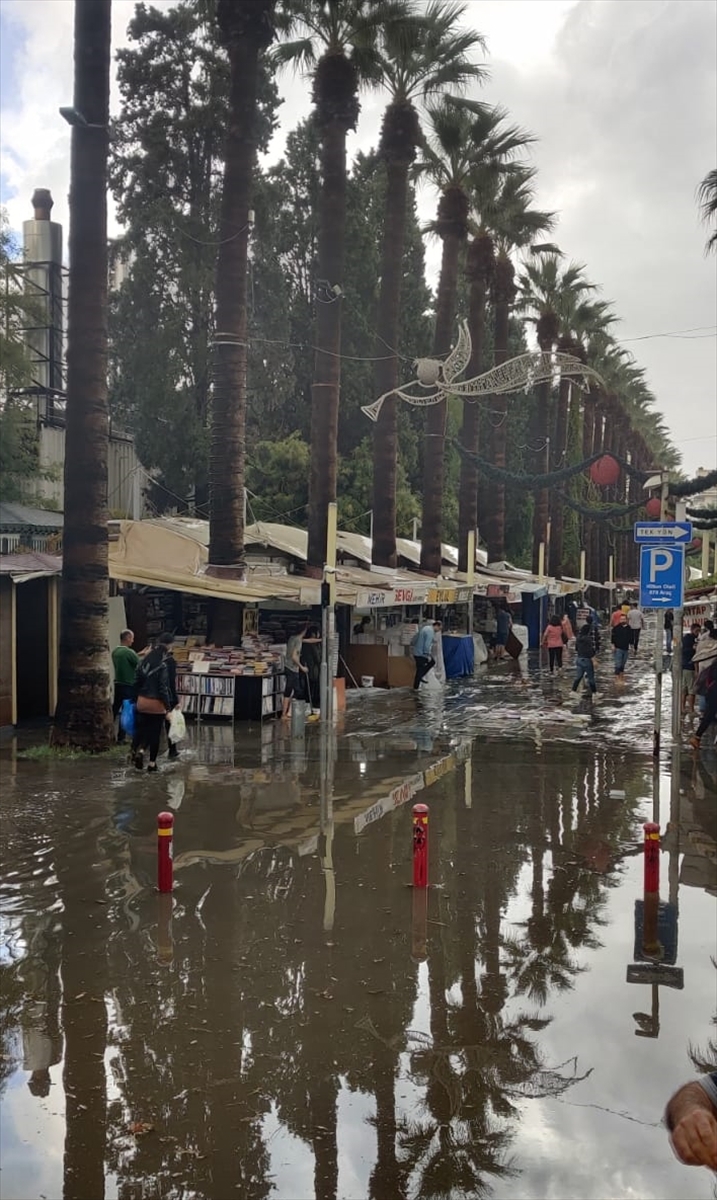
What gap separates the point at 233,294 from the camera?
63.8ft

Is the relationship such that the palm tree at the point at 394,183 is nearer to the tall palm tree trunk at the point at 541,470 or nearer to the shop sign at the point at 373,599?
the shop sign at the point at 373,599

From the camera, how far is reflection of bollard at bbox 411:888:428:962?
7.16m

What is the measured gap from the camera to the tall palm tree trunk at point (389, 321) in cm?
2673

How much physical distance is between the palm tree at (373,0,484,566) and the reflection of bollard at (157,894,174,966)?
1950 cm

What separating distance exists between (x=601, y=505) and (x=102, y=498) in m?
49.5

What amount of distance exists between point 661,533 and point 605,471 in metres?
11.7

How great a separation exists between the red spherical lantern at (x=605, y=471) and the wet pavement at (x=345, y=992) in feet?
44.9

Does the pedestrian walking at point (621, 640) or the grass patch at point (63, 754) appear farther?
the pedestrian walking at point (621, 640)

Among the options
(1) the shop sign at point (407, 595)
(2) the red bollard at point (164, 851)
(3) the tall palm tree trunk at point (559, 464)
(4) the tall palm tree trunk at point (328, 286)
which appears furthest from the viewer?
(3) the tall palm tree trunk at point (559, 464)

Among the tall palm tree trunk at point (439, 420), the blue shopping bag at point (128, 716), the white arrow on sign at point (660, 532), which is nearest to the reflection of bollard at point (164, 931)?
the blue shopping bag at point (128, 716)

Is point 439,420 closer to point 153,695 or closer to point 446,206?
point 446,206

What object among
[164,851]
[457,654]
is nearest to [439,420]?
[457,654]

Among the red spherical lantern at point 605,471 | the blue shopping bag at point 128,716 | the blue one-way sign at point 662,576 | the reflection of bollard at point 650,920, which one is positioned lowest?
the reflection of bollard at point 650,920

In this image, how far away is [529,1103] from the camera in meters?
5.16
